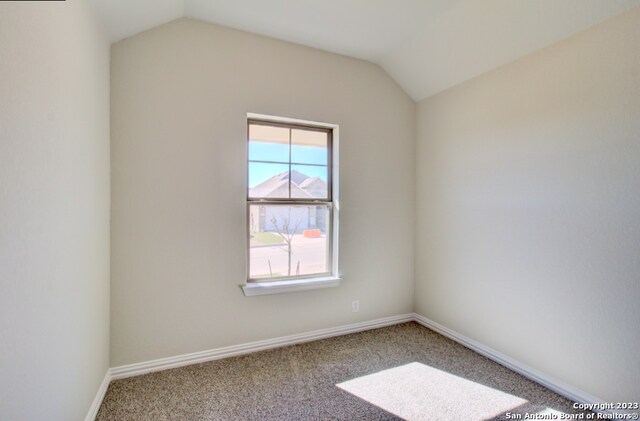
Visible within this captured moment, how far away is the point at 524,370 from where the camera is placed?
6.95ft

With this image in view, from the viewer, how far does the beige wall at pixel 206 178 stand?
2.07m

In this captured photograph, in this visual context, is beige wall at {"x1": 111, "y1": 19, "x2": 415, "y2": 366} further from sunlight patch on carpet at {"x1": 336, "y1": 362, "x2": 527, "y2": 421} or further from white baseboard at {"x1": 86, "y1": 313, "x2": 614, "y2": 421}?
sunlight patch on carpet at {"x1": 336, "y1": 362, "x2": 527, "y2": 421}

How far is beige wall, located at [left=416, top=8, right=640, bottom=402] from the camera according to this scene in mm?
1653

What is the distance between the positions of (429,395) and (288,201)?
5.73ft

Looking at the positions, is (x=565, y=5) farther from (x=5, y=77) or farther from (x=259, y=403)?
(x=259, y=403)

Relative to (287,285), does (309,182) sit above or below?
above

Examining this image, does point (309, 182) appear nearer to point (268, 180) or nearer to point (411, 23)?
point (268, 180)

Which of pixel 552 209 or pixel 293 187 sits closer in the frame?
pixel 552 209

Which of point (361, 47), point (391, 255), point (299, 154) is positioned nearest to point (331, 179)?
point (299, 154)

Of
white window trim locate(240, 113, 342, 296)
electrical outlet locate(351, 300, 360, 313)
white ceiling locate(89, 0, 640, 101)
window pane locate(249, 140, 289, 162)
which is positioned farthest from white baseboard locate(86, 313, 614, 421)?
white ceiling locate(89, 0, 640, 101)

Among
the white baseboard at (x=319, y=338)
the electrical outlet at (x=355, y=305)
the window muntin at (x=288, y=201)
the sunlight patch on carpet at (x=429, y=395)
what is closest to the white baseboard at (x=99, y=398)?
the white baseboard at (x=319, y=338)

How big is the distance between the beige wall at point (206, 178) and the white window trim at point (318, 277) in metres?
0.06

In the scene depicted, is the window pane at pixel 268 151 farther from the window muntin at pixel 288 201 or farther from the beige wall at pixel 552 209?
the beige wall at pixel 552 209

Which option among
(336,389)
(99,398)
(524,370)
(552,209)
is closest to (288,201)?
(336,389)
